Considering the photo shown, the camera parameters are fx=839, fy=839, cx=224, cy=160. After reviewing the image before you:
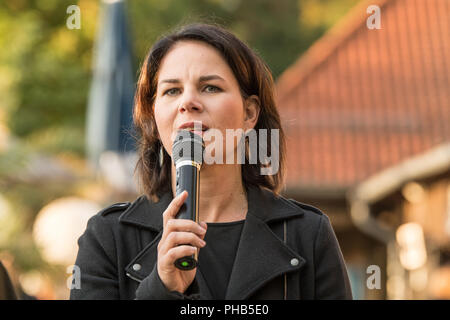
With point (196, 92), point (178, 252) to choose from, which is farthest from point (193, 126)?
point (178, 252)

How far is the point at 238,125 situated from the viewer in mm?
2373

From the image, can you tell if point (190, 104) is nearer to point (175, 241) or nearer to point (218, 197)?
point (218, 197)

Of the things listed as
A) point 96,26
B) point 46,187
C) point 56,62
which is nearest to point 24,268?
point 46,187

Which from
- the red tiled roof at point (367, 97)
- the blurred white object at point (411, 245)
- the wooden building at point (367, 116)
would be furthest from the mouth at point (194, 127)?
the red tiled roof at point (367, 97)

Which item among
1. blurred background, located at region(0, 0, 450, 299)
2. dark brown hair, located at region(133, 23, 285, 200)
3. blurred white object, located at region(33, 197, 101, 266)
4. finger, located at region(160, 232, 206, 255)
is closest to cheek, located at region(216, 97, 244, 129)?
dark brown hair, located at region(133, 23, 285, 200)

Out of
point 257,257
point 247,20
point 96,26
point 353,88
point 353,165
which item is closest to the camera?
point 257,257

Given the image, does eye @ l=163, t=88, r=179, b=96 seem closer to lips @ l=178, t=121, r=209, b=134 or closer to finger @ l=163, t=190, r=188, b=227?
lips @ l=178, t=121, r=209, b=134

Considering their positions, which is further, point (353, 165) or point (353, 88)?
point (353, 88)

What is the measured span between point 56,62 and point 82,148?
2.85 metres

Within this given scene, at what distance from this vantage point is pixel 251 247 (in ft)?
7.47

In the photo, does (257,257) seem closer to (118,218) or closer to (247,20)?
(118,218)

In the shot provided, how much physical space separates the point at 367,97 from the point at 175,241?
1218 cm

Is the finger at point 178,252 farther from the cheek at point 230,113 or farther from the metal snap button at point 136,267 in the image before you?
the cheek at point 230,113

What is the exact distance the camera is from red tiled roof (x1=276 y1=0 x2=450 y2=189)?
12992mm
